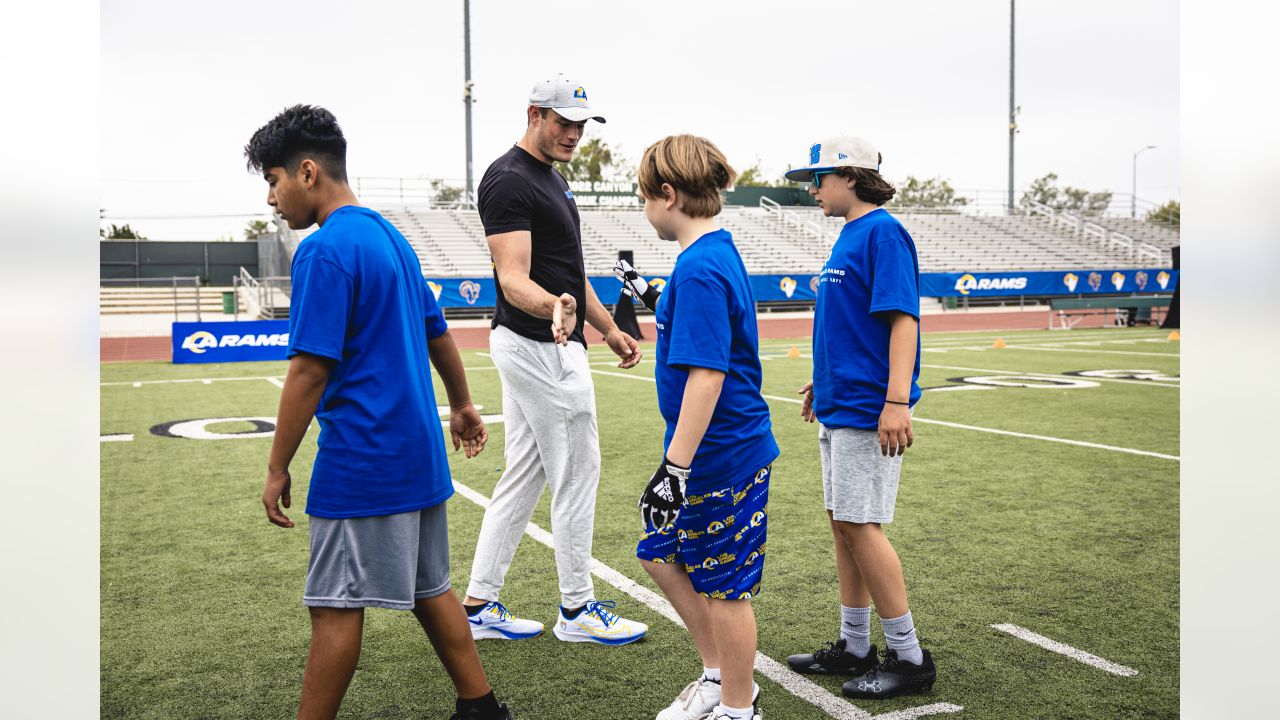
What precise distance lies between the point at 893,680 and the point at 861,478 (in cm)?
66

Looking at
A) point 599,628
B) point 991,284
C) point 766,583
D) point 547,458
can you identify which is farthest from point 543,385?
point 991,284

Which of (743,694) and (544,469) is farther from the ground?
(544,469)

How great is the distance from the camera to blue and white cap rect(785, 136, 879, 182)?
3.18m

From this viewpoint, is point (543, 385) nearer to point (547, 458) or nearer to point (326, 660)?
point (547, 458)

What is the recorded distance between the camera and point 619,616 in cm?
394

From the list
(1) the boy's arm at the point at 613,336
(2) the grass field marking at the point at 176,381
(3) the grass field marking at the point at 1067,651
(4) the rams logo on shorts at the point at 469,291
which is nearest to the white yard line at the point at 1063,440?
(3) the grass field marking at the point at 1067,651

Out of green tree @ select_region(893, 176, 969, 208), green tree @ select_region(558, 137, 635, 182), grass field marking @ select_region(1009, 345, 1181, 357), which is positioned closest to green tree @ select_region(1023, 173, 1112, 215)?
green tree @ select_region(893, 176, 969, 208)

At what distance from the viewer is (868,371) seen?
3148mm

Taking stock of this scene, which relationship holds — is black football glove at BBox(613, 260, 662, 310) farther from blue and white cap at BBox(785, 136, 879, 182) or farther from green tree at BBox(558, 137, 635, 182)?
green tree at BBox(558, 137, 635, 182)

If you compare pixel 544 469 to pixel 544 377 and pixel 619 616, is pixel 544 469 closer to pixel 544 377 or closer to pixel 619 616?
pixel 544 377

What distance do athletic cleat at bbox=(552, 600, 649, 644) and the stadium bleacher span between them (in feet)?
90.3

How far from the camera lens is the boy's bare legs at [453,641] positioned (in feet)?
8.79
